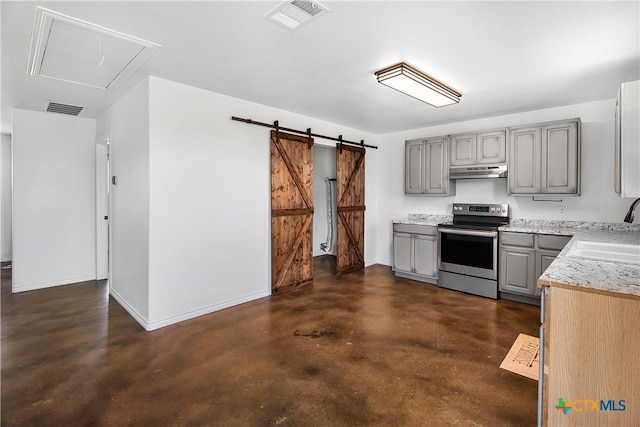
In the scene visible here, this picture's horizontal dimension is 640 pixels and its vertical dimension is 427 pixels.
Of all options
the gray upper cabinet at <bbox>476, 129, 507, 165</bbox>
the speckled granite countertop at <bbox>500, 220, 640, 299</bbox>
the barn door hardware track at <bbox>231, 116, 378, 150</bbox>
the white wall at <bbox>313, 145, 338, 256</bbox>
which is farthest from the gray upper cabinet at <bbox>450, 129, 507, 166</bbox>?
the white wall at <bbox>313, 145, 338, 256</bbox>

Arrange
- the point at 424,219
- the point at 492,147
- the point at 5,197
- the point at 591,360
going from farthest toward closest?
the point at 5,197 → the point at 424,219 → the point at 492,147 → the point at 591,360

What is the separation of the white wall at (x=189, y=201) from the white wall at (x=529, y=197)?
2.63m

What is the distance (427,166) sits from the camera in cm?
524

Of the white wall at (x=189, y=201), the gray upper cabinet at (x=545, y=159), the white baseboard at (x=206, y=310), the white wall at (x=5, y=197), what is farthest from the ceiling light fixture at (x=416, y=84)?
the white wall at (x=5, y=197)

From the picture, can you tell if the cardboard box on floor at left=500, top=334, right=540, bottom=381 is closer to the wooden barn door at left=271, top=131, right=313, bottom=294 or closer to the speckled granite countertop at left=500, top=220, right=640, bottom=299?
the speckled granite countertop at left=500, top=220, right=640, bottom=299

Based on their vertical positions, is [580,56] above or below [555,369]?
above

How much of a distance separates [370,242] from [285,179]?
256 centimetres

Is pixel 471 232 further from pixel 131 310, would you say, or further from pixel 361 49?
pixel 131 310

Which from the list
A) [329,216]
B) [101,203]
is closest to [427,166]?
[329,216]

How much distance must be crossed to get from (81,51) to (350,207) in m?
4.14

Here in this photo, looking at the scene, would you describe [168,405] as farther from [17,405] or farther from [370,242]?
[370,242]

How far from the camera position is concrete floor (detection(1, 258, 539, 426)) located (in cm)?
201

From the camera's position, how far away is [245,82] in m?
3.30

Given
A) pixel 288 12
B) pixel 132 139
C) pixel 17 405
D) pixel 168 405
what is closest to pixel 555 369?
pixel 168 405
